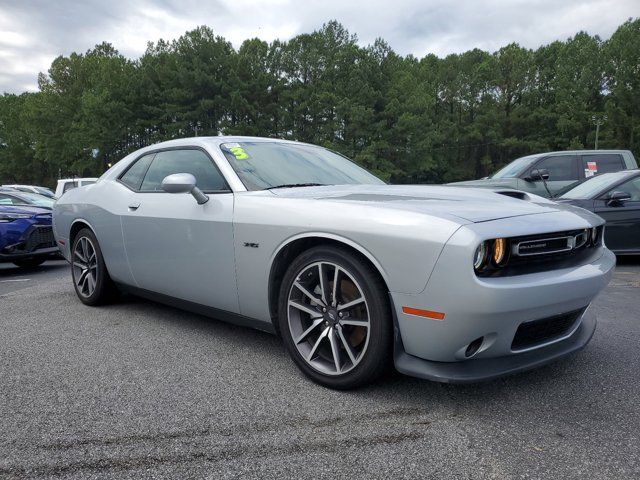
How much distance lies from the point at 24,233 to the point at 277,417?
6.30 meters

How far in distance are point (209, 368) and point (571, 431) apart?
1862 millimetres

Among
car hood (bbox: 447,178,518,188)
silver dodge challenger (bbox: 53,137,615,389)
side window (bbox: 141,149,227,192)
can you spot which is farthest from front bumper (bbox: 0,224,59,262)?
car hood (bbox: 447,178,518,188)

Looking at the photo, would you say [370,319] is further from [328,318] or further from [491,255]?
[491,255]

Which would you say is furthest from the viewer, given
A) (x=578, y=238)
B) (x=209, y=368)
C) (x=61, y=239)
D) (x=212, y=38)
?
(x=212, y=38)

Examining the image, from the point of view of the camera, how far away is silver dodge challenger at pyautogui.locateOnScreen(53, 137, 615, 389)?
2.17 metres

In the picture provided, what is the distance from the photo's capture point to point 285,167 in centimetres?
345

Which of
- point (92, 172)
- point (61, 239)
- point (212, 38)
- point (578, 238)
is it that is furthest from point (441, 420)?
point (92, 172)

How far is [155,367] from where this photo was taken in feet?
9.71

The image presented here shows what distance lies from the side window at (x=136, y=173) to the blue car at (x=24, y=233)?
3763mm

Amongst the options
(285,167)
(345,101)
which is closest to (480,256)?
(285,167)

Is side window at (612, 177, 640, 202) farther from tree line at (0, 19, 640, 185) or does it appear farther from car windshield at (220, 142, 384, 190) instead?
tree line at (0, 19, 640, 185)

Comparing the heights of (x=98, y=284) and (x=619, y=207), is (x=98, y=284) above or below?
below

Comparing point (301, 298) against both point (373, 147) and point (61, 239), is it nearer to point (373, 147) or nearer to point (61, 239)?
point (61, 239)

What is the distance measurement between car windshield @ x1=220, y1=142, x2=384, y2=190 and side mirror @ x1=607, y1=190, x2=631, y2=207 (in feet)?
14.4
